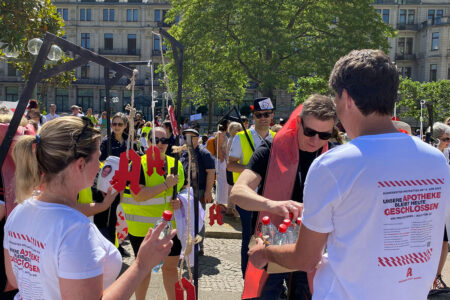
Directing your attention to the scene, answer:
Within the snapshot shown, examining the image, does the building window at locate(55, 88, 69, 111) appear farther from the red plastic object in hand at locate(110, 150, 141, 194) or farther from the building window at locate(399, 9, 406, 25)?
the red plastic object in hand at locate(110, 150, 141, 194)

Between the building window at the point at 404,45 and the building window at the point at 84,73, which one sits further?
the building window at the point at 84,73

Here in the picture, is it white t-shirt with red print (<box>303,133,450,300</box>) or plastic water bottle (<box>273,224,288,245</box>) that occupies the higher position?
white t-shirt with red print (<box>303,133,450,300</box>)

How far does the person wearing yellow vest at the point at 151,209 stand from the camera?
386 cm

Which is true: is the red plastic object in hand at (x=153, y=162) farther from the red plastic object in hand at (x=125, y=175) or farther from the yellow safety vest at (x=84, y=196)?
the yellow safety vest at (x=84, y=196)

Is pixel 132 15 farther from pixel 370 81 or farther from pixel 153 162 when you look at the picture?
pixel 370 81

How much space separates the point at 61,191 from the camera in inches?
69.0

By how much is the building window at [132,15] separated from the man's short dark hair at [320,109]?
57421mm

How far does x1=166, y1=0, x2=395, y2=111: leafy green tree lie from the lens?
2200 cm

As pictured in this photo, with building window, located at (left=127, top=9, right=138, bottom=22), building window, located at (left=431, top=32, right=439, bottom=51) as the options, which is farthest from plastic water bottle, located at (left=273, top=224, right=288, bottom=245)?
building window, located at (left=127, top=9, right=138, bottom=22)

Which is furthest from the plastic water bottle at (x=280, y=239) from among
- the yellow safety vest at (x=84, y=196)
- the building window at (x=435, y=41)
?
the building window at (x=435, y=41)

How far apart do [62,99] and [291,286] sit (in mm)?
60456

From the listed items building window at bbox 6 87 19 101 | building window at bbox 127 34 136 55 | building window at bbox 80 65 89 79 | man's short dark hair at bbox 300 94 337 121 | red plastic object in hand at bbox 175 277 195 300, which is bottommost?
red plastic object in hand at bbox 175 277 195 300

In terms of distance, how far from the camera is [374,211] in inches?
61.6

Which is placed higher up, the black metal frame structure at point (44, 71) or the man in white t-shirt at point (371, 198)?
the black metal frame structure at point (44, 71)
